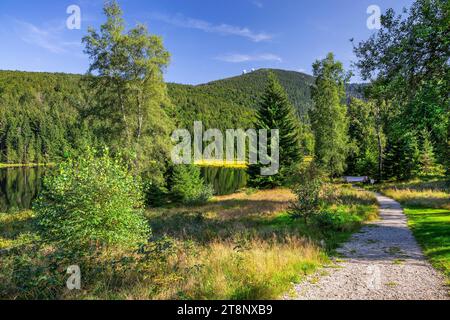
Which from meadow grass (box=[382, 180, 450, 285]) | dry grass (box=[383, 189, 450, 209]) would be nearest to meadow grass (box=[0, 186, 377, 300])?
meadow grass (box=[382, 180, 450, 285])

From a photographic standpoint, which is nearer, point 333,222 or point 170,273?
point 170,273

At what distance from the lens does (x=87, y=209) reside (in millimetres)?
8711

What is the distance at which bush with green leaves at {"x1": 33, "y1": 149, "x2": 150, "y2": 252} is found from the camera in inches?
339

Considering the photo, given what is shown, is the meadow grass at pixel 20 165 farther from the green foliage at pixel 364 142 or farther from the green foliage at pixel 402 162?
the green foliage at pixel 402 162

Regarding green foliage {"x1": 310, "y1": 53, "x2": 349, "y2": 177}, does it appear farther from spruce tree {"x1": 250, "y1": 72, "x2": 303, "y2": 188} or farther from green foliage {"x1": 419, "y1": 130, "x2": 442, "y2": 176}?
green foliage {"x1": 419, "y1": 130, "x2": 442, "y2": 176}

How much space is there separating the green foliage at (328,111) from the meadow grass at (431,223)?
41.0ft

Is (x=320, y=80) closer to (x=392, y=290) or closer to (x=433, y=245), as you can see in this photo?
(x=433, y=245)

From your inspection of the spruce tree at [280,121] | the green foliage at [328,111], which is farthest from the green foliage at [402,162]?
the spruce tree at [280,121]

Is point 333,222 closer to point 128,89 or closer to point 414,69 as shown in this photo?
point 414,69

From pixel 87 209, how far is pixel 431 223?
15320mm

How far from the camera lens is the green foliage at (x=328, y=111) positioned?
38.5 metres

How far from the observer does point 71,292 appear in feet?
19.6

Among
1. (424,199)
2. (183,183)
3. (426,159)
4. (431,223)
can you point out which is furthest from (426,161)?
(431,223)
